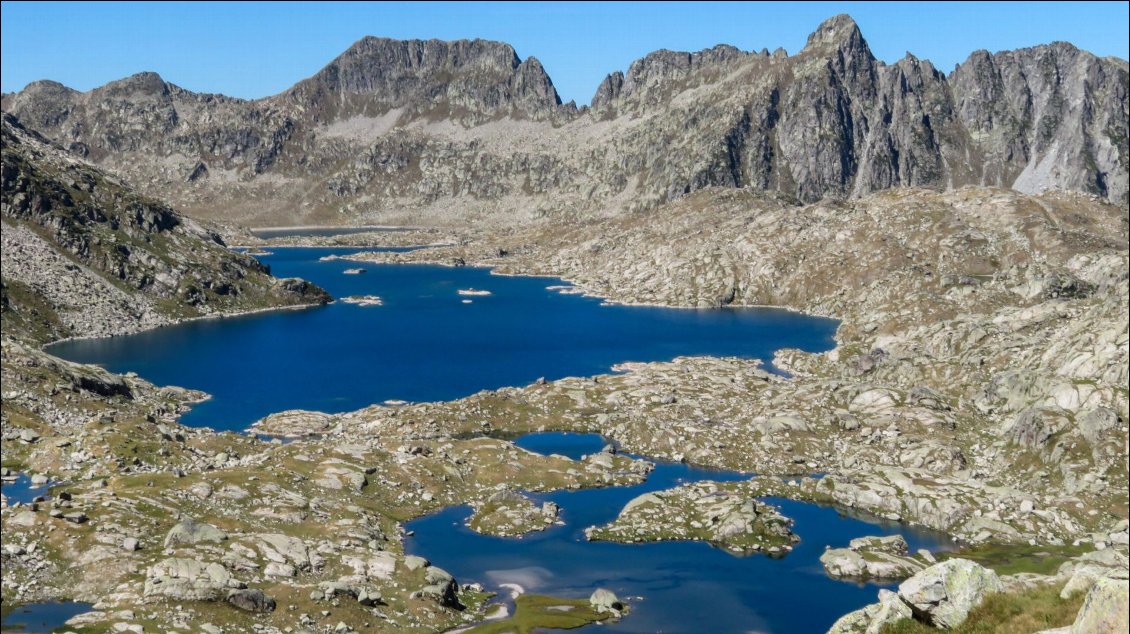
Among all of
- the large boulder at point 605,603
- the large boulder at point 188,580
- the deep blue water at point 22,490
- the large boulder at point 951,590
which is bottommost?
the large boulder at point 605,603

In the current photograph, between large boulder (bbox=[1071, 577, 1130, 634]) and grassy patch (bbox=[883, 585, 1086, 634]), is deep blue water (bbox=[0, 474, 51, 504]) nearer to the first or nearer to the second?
grassy patch (bbox=[883, 585, 1086, 634])

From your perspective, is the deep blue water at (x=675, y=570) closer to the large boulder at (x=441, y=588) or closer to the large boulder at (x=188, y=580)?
the large boulder at (x=441, y=588)

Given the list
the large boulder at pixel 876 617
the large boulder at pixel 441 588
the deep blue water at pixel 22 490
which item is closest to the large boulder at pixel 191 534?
the large boulder at pixel 441 588

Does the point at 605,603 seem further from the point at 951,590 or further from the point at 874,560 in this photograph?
the point at 951,590

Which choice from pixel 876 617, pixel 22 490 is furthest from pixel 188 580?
pixel 876 617

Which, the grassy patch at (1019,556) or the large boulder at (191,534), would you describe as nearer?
the large boulder at (191,534)

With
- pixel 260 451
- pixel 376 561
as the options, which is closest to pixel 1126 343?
pixel 376 561
